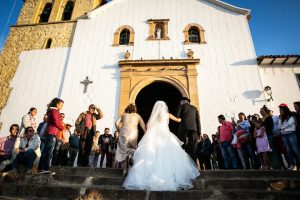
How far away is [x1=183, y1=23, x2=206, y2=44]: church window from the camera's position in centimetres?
1131

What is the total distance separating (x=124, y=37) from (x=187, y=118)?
807 centimetres

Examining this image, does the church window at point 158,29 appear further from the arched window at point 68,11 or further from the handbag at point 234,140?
the handbag at point 234,140

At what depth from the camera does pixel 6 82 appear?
11.3m

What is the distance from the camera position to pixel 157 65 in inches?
420

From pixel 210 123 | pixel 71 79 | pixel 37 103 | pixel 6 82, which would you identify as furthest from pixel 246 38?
pixel 6 82

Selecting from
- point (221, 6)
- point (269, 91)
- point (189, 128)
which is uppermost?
point (221, 6)

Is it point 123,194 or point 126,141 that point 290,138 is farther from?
point 123,194

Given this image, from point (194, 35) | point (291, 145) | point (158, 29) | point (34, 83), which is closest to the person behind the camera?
point (291, 145)

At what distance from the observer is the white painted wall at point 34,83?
10.3 m

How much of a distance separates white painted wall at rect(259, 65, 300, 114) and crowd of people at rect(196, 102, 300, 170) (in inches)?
157

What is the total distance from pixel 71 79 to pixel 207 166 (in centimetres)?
728

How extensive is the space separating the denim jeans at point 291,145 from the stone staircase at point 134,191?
0.94 m

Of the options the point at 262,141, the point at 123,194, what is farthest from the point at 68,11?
the point at 123,194

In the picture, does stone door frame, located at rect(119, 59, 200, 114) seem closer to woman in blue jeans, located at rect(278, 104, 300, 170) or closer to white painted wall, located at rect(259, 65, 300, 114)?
white painted wall, located at rect(259, 65, 300, 114)
